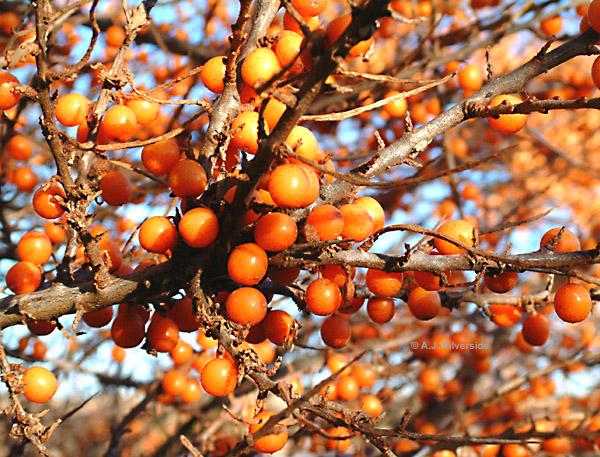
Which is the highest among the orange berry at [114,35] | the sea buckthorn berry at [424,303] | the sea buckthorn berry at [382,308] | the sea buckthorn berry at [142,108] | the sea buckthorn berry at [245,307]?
the orange berry at [114,35]

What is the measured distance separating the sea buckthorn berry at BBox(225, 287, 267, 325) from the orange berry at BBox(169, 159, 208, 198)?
0.37 m

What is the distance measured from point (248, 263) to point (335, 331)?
763 millimetres

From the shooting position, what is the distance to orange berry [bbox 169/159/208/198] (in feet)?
5.80

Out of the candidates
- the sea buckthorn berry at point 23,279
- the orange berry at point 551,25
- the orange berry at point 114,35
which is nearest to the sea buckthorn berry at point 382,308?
the sea buckthorn berry at point 23,279

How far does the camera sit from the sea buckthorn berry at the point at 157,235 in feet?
6.03

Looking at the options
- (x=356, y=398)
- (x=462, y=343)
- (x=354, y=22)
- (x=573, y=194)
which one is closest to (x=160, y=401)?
(x=356, y=398)

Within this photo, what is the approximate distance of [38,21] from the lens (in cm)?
153

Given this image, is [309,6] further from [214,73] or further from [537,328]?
[537,328]

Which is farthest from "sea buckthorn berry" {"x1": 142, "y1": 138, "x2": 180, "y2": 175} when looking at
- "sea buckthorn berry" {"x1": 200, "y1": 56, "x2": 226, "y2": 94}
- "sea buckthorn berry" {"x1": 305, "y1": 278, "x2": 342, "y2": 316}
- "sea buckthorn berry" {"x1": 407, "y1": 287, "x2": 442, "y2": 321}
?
"sea buckthorn berry" {"x1": 407, "y1": 287, "x2": 442, "y2": 321}

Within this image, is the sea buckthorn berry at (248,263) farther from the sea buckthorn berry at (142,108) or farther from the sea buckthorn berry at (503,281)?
the sea buckthorn berry at (503,281)

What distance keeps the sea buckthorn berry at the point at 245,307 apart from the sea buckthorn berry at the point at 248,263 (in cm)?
11

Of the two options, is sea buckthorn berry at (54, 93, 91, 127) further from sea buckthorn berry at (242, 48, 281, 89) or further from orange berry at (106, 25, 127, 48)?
orange berry at (106, 25, 127, 48)

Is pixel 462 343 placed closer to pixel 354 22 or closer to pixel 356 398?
pixel 356 398

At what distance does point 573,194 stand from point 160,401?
28.6ft
